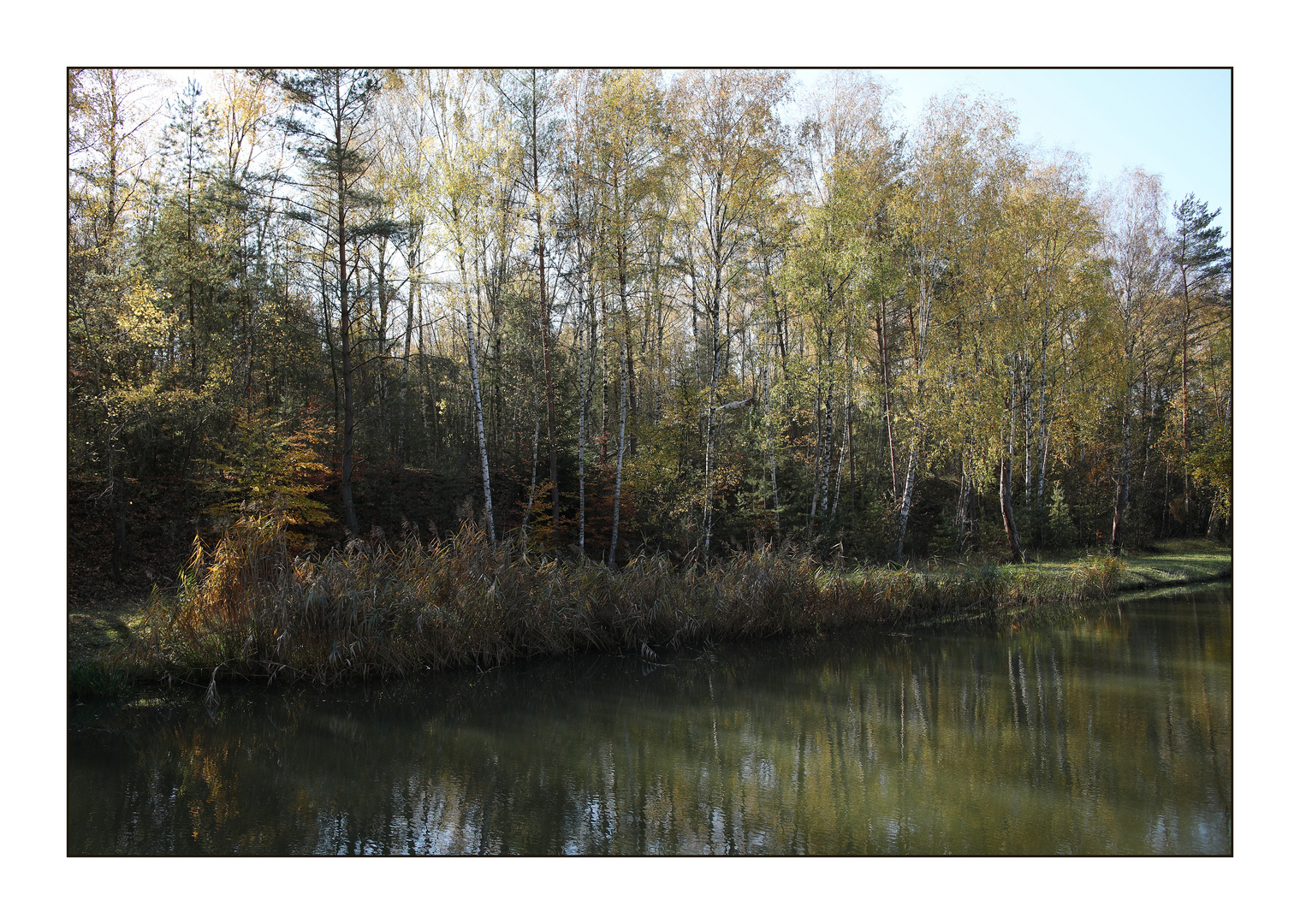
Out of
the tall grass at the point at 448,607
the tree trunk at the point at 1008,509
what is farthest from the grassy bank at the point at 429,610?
the tree trunk at the point at 1008,509

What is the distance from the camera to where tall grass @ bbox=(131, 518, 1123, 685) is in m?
8.30

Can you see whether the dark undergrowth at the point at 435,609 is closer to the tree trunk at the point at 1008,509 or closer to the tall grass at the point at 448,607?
the tall grass at the point at 448,607

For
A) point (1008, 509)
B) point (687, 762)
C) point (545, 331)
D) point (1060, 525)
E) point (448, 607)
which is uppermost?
point (545, 331)

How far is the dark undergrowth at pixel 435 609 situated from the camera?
8.24 m

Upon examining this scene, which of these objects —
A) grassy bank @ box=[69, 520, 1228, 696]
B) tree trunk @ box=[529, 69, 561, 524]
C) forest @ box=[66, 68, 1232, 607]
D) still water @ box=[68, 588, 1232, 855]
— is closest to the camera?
still water @ box=[68, 588, 1232, 855]

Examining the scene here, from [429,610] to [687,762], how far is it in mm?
4237

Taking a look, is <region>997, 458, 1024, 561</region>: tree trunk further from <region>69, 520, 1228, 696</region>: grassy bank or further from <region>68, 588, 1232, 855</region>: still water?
<region>68, 588, 1232, 855</region>: still water

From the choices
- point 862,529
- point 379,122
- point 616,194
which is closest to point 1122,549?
point 862,529

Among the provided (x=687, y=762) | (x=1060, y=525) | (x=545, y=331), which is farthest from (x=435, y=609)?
(x=1060, y=525)

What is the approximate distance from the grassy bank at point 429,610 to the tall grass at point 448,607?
0.02 meters

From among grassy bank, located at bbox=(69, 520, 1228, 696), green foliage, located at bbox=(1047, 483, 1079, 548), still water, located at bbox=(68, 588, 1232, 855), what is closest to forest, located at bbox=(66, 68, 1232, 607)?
green foliage, located at bbox=(1047, 483, 1079, 548)

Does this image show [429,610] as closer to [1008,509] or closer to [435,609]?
[435,609]

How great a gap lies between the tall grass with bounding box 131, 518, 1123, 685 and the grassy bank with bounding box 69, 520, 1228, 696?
18 millimetres

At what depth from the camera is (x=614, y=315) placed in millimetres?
16125
